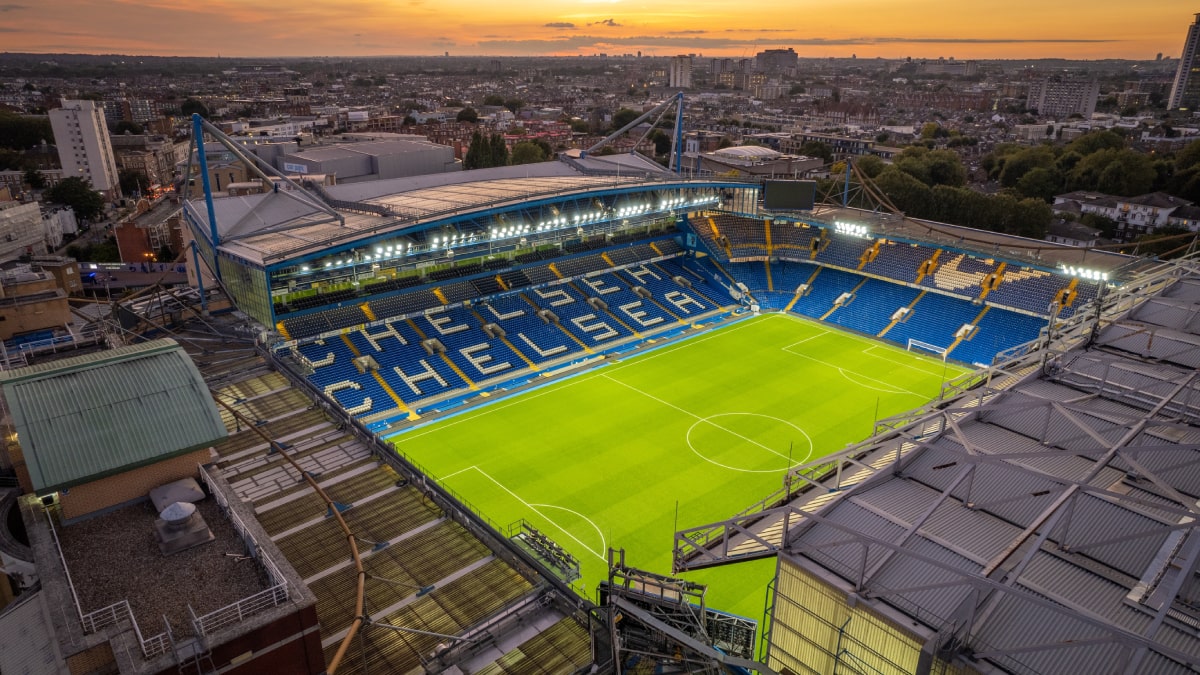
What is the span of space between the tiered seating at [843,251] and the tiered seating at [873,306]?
3.72 metres

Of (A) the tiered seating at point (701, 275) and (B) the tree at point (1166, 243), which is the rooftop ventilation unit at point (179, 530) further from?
(B) the tree at point (1166, 243)

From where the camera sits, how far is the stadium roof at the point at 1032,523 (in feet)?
53.3

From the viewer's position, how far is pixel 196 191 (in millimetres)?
102375

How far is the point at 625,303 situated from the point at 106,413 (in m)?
47.7

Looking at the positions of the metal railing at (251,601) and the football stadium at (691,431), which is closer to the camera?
the metal railing at (251,601)

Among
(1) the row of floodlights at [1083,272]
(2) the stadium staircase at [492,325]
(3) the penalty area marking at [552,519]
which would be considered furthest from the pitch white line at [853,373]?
(3) the penalty area marking at [552,519]

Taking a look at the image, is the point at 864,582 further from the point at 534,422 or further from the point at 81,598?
the point at 534,422

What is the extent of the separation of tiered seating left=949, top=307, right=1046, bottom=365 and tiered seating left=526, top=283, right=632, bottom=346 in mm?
28280

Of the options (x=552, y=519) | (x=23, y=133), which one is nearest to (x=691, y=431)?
(x=552, y=519)

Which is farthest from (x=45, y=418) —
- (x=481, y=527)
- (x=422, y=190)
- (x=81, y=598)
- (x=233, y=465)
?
(x=422, y=190)

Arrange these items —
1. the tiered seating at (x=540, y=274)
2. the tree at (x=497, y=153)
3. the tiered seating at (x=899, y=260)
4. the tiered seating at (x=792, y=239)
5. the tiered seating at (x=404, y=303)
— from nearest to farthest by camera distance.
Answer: the tiered seating at (x=404, y=303), the tiered seating at (x=540, y=274), the tiered seating at (x=899, y=260), the tiered seating at (x=792, y=239), the tree at (x=497, y=153)

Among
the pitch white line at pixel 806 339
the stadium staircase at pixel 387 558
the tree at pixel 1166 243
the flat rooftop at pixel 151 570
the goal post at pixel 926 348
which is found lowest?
the pitch white line at pixel 806 339

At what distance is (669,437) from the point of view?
44.9 m

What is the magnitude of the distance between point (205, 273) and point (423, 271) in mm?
17217
